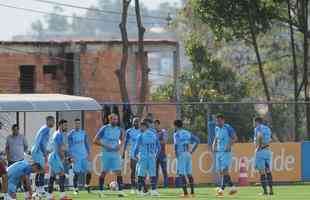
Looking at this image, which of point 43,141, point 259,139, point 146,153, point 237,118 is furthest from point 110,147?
point 237,118

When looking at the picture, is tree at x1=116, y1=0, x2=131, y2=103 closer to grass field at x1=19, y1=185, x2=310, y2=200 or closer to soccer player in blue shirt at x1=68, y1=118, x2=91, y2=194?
grass field at x1=19, y1=185, x2=310, y2=200

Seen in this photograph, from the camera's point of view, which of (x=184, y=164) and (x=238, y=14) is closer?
(x=184, y=164)

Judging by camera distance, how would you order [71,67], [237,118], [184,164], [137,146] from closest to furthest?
1. [184,164]
2. [137,146]
3. [237,118]
4. [71,67]

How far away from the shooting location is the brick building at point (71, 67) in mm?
53312

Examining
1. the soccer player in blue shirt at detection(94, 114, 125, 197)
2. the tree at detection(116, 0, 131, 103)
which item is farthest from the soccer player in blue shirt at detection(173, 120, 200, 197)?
the tree at detection(116, 0, 131, 103)

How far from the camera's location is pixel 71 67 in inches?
2160

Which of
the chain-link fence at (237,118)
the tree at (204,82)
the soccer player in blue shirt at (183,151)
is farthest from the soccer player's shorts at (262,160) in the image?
the tree at (204,82)

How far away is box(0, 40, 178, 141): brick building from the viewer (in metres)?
53.3

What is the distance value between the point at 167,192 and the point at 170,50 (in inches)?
818

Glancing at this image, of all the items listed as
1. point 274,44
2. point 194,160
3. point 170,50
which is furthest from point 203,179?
point 274,44

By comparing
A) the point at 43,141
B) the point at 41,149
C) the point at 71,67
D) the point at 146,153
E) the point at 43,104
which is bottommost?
the point at 146,153

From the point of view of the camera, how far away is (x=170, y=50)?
55500mm

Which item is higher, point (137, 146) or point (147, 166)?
point (137, 146)

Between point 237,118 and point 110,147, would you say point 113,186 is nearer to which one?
point 110,147
